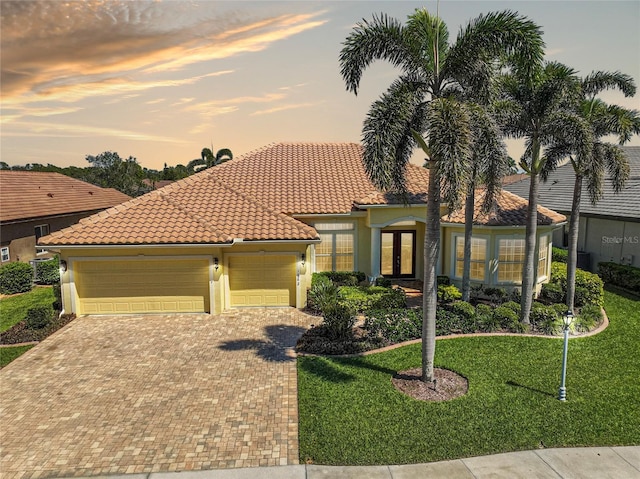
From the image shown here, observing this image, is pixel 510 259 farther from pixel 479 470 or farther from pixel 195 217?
pixel 195 217

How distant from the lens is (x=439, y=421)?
8.47m

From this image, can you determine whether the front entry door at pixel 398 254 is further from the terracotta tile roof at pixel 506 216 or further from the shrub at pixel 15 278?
the shrub at pixel 15 278

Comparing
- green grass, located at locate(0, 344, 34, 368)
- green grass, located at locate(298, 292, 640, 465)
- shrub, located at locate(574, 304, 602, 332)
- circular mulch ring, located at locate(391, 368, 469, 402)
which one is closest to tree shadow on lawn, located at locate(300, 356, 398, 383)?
green grass, located at locate(298, 292, 640, 465)

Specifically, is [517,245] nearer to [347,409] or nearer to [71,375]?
[347,409]

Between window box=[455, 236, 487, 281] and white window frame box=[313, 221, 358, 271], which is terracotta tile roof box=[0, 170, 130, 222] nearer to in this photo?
white window frame box=[313, 221, 358, 271]

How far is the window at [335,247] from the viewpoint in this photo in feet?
61.4

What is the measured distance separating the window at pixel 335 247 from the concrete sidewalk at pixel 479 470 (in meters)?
12.0

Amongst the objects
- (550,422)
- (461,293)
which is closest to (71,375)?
(550,422)

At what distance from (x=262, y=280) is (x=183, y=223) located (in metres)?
3.73

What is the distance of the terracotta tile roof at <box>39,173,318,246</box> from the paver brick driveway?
10.3 ft

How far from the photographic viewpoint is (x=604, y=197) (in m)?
22.2

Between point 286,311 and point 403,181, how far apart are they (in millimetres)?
7465

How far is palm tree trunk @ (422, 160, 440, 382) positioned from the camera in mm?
9438

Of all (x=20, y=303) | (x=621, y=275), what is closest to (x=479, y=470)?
(x=621, y=275)
